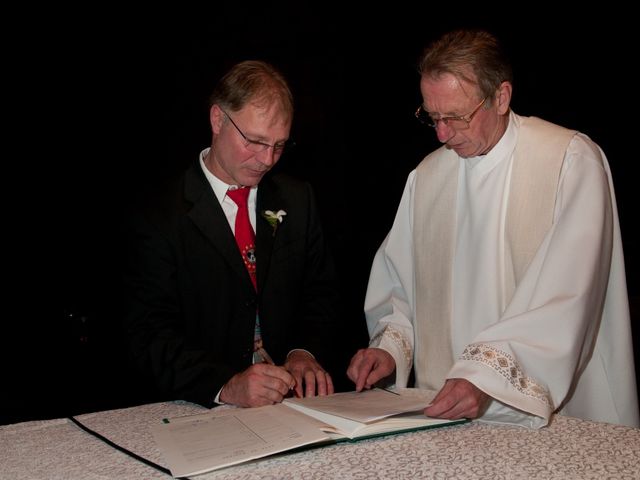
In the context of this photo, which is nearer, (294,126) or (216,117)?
(216,117)

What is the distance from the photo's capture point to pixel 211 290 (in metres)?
2.71

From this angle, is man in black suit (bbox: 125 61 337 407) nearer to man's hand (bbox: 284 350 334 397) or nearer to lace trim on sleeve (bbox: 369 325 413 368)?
man's hand (bbox: 284 350 334 397)

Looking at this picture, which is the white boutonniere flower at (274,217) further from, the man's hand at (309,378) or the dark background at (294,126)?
the dark background at (294,126)

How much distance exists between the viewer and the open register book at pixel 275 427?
163 centimetres

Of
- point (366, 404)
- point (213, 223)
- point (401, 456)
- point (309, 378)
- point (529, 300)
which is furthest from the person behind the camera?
point (213, 223)

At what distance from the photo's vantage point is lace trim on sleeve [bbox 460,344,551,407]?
1.96m

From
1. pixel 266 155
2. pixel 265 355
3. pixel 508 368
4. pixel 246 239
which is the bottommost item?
pixel 265 355

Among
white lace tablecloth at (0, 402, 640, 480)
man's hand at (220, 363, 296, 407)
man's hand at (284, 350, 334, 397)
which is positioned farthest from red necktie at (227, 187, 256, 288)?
white lace tablecloth at (0, 402, 640, 480)

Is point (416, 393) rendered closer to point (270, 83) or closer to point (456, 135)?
point (456, 135)

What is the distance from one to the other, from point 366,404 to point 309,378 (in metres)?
0.48

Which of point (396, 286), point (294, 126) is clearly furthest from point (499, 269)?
point (294, 126)

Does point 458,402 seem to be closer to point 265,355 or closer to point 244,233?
point 265,355

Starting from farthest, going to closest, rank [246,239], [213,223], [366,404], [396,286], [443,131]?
1. [396,286]
2. [246,239]
3. [213,223]
4. [443,131]
5. [366,404]

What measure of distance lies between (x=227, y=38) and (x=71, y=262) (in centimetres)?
161
